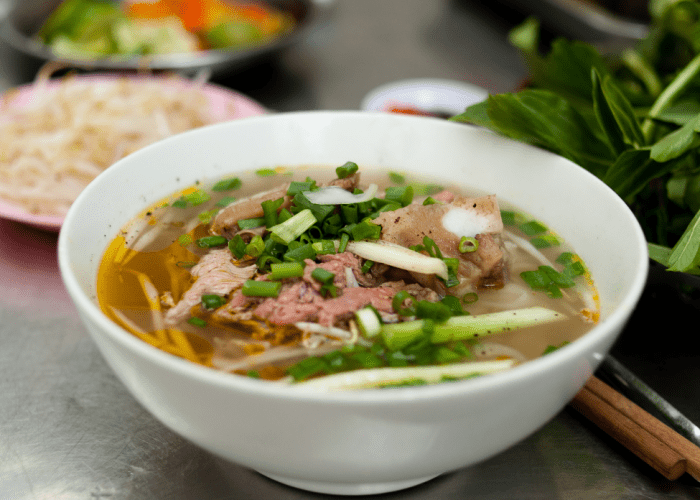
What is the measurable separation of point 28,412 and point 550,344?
155 centimetres

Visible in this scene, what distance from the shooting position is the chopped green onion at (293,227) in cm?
168

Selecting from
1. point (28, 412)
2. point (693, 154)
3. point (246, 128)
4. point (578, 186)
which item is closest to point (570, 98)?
point (693, 154)

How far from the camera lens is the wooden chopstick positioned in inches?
59.0

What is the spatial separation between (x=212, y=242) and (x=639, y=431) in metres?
1.35

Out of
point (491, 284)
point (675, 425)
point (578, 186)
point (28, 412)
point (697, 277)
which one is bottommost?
point (28, 412)

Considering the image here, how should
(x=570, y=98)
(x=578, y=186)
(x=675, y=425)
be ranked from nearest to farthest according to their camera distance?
(x=675, y=425), (x=578, y=186), (x=570, y=98)

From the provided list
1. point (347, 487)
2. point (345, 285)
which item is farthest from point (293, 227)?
point (347, 487)

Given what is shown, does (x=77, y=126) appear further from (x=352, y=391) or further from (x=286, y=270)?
(x=352, y=391)

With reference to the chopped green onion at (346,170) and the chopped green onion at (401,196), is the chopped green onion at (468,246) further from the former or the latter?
the chopped green onion at (346,170)

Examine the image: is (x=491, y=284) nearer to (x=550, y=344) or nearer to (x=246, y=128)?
(x=550, y=344)

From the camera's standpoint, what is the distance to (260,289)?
1526 mm

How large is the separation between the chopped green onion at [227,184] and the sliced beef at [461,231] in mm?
632

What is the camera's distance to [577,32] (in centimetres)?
412

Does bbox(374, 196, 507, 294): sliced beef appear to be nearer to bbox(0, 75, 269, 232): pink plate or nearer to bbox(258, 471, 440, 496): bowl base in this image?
bbox(258, 471, 440, 496): bowl base
